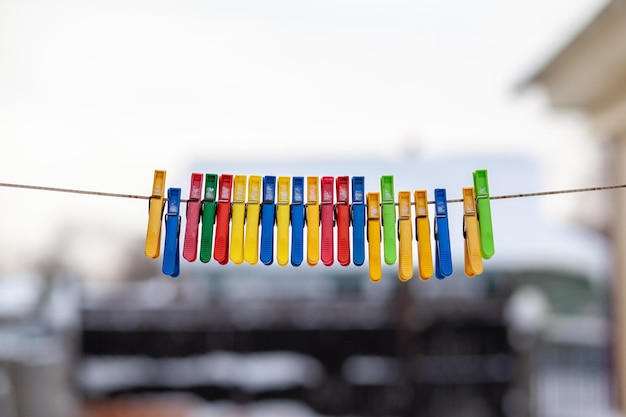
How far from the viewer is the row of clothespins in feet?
3.27

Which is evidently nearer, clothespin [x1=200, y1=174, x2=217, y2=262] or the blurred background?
clothespin [x1=200, y1=174, x2=217, y2=262]

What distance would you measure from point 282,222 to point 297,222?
25 mm

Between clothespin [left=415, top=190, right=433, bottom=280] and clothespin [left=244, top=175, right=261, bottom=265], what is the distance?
0.80 feet

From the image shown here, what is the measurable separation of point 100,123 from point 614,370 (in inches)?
115

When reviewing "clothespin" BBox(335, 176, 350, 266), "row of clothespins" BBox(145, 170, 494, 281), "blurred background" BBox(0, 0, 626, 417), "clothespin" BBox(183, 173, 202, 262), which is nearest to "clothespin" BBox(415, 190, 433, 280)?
"row of clothespins" BBox(145, 170, 494, 281)

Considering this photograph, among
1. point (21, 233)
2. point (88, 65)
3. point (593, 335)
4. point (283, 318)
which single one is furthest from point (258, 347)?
point (593, 335)

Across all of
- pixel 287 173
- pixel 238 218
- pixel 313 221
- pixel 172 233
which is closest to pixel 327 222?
pixel 313 221

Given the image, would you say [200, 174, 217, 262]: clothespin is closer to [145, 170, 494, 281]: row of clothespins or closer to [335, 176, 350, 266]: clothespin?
[145, 170, 494, 281]: row of clothespins

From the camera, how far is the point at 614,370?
93.5 inches

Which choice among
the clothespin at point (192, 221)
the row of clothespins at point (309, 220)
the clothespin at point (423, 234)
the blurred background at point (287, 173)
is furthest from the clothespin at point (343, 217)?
the blurred background at point (287, 173)

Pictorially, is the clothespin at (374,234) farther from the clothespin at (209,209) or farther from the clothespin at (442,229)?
the clothespin at (209,209)

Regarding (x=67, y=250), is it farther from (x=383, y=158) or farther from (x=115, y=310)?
(x=383, y=158)

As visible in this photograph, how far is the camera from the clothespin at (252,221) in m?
1.00

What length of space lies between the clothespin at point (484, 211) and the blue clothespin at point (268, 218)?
1.02 feet
